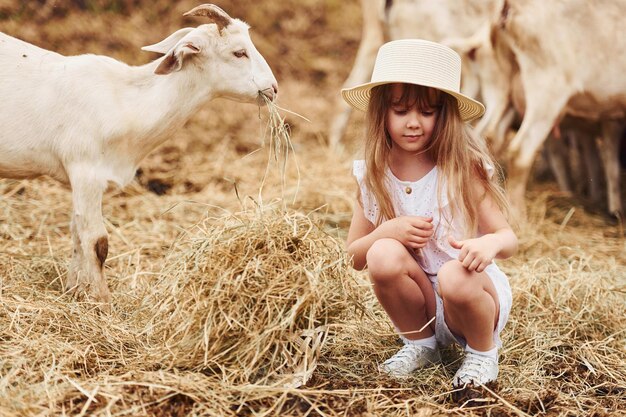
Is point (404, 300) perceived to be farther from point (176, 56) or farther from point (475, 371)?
point (176, 56)

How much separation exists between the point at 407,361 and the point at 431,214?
20.9 inches

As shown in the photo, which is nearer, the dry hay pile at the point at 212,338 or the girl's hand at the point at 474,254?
the dry hay pile at the point at 212,338

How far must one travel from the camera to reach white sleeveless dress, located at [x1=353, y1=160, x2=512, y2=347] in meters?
3.17

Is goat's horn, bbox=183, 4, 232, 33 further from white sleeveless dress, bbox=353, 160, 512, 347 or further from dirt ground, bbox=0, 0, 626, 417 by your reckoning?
white sleeveless dress, bbox=353, 160, 512, 347

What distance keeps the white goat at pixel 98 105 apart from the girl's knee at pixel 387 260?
98cm

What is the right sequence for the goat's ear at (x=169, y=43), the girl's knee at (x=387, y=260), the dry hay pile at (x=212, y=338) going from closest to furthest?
1. the dry hay pile at (x=212, y=338)
2. the girl's knee at (x=387, y=260)
3. the goat's ear at (x=169, y=43)

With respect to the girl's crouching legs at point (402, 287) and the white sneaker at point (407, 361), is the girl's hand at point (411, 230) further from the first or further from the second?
the white sneaker at point (407, 361)

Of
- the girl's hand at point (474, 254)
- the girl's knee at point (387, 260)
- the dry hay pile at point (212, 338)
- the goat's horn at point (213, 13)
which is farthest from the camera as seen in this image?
the goat's horn at point (213, 13)

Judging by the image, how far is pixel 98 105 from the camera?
12.1 ft

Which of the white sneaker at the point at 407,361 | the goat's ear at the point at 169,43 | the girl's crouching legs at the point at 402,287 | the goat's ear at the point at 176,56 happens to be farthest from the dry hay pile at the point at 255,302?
the goat's ear at the point at 169,43

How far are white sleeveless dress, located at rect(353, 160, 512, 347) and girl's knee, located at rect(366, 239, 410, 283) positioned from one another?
6.8 inches

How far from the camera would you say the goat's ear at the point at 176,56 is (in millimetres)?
3621

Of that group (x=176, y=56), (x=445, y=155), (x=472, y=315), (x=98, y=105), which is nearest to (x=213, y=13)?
(x=176, y=56)

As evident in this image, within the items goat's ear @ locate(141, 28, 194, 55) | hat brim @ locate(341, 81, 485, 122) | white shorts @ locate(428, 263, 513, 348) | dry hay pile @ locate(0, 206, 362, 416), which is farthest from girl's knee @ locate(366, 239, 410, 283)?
goat's ear @ locate(141, 28, 194, 55)
